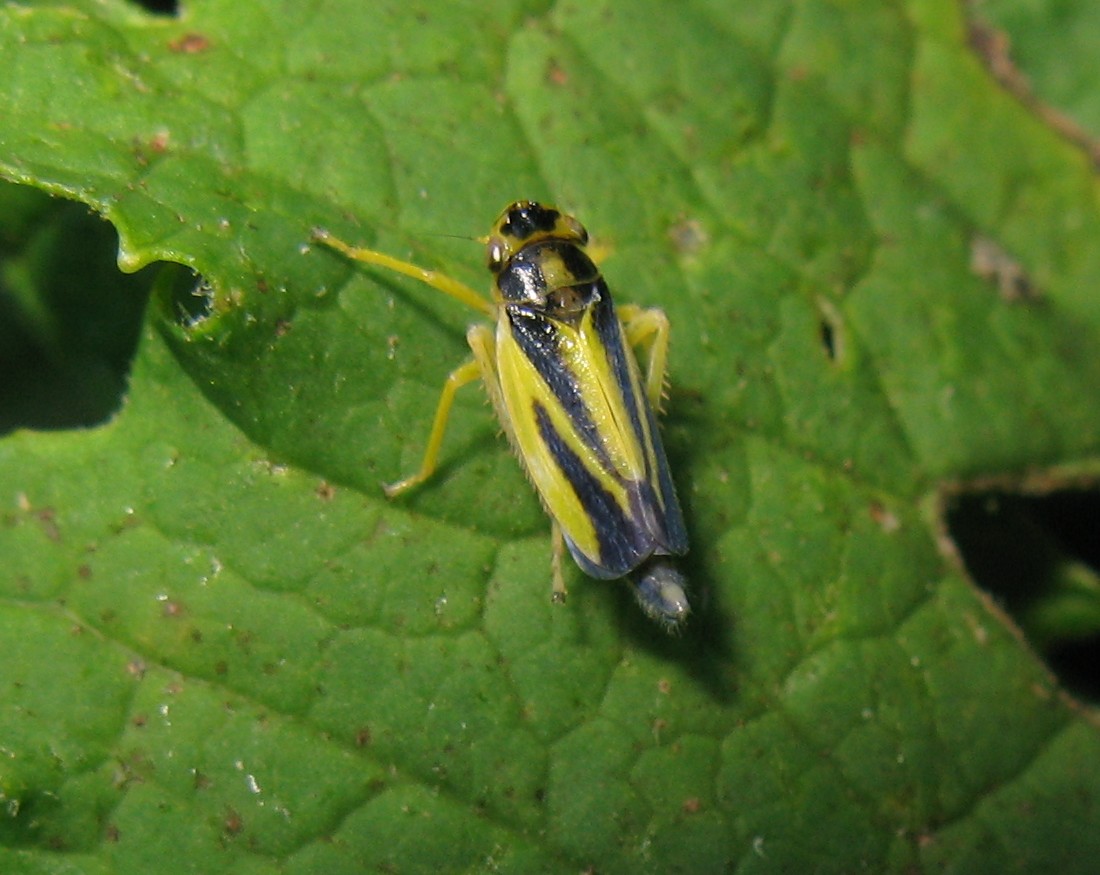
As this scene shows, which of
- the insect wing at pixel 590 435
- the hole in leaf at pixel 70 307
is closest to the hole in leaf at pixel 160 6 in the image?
the hole in leaf at pixel 70 307

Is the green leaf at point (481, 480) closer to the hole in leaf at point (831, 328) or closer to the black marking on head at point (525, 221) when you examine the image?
the hole in leaf at point (831, 328)

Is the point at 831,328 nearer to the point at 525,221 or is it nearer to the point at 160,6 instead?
the point at 525,221

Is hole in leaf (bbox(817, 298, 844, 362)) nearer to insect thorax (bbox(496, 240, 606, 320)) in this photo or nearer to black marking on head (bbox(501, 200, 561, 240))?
insect thorax (bbox(496, 240, 606, 320))

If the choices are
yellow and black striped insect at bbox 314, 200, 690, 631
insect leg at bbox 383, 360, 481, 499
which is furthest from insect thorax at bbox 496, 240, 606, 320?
insect leg at bbox 383, 360, 481, 499

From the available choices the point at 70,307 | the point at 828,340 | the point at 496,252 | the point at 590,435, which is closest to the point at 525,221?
the point at 496,252

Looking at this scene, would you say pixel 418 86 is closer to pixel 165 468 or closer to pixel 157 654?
pixel 165 468
